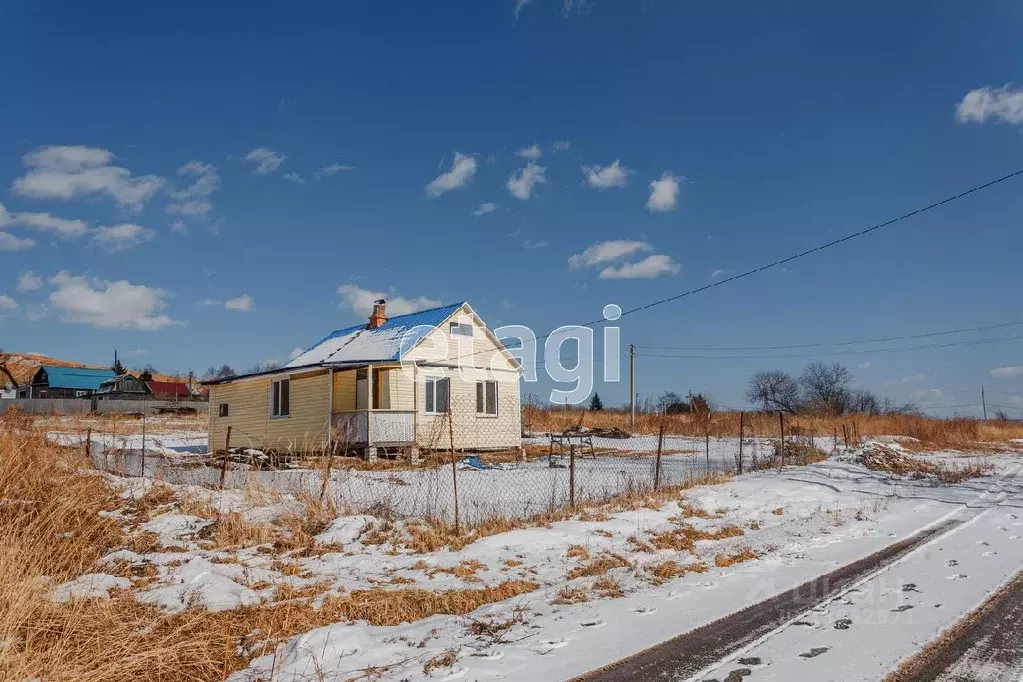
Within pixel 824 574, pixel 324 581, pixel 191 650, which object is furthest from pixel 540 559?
pixel 191 650

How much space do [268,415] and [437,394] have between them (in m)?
6.42

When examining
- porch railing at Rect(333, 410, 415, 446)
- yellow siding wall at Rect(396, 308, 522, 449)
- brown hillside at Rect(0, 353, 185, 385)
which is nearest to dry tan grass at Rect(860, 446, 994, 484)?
yellow siding wall at Rect(396, 308, 522, 449)

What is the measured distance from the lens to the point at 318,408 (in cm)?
2266

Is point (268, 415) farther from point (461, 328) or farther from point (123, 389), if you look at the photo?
point (123, 389)

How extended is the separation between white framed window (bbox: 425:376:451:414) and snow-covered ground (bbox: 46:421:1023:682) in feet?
38.0

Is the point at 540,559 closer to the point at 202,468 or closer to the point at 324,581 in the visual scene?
the point at 324,581

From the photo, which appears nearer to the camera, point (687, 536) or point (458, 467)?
point (687, 536)

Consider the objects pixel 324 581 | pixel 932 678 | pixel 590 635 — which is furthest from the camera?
pixel 324 581

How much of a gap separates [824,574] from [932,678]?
2.71 meters

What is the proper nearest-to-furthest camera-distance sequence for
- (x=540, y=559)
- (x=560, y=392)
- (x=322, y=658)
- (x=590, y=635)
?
(x=322, y=658) < (x=590, y=635) < (x=540, y=559) < (x=560, y=392)

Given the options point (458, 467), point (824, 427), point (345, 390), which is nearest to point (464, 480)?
point (458, 467)

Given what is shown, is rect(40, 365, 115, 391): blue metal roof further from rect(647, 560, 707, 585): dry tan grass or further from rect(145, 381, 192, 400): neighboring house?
rect(647, 560, 707, 585): dry tan grass

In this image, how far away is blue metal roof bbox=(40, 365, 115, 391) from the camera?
236 feet

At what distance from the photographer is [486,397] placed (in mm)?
24688
